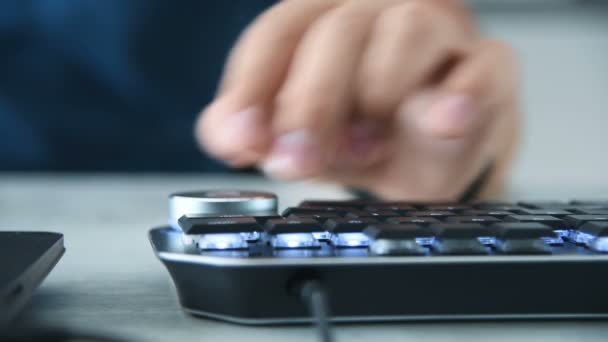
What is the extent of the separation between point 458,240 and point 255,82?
26cm

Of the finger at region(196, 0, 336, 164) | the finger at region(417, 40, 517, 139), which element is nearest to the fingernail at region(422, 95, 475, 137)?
the finger at region(417, 40, 517, 139)

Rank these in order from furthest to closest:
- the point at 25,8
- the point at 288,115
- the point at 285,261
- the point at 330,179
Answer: the point at 25,8 < the point at 330,179 < the point at 288,115 < the point at 285,261

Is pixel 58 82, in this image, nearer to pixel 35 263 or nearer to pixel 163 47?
pixel 163 47

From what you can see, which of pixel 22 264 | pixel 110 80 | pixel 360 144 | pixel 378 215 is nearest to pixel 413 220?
pixel 378 215

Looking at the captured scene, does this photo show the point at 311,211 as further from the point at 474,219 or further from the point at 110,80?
the point at 110,80

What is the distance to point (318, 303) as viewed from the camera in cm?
17

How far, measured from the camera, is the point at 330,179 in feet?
2.01

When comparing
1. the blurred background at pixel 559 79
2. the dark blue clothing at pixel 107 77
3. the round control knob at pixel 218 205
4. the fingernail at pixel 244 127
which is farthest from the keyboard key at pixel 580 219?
the blurred background at pixel 559 79

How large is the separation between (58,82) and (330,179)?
0.49m

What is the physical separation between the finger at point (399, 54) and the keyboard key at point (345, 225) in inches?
11.0

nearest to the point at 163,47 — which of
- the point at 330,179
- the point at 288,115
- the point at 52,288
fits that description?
the point at 330,179

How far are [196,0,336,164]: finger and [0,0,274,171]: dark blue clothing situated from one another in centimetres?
46

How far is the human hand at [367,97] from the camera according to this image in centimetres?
41

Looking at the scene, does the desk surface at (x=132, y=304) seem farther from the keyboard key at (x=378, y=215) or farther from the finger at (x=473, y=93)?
the finger at (x=473, y=93)
